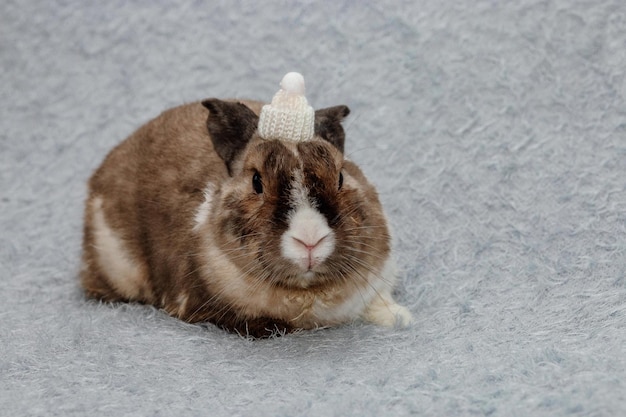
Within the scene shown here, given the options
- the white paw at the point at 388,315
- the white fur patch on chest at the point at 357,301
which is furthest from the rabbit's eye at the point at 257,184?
the white paw at the point at 388,315

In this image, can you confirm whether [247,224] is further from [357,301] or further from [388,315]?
[388,315]

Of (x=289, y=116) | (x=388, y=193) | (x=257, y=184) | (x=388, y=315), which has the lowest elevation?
(x=388, y=315)

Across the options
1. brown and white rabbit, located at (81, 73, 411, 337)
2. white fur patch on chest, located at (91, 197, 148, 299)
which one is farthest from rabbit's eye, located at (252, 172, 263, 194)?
white fur patch on chest, located at (91, 197, 148, 299)

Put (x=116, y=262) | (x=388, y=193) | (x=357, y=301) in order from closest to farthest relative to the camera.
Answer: (x=357, y=301)
(x=116, y=262)
(x=388, y=193)

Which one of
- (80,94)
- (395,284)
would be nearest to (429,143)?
(395,284)

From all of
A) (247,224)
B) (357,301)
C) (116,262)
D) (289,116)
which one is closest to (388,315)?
(357,301)

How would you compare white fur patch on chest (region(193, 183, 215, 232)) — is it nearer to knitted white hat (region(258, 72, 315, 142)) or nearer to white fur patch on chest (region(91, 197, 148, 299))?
knitted white hat (region(258, 72, 315, 142))

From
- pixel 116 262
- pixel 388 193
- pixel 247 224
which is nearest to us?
pixel 247 224
